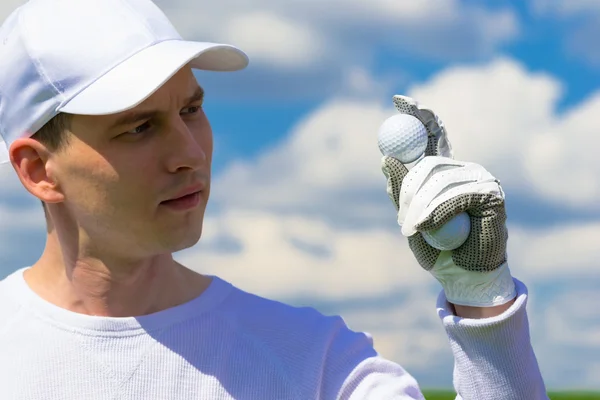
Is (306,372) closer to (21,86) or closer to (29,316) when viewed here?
(29,316)

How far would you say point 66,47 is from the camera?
523cm

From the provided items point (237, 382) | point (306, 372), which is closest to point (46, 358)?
point (237, 382)

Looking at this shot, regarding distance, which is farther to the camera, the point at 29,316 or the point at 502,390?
the point at 29,316

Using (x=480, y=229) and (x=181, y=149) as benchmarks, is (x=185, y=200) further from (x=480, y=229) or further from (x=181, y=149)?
(x=480, y=229)

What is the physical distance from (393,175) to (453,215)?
0.36m

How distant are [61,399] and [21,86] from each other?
1518mm

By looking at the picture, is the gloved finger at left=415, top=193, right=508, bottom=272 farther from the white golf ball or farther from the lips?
the lips

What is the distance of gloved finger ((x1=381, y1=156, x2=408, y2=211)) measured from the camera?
5004 mm

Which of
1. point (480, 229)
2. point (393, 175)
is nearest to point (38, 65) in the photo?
point (393, 175)

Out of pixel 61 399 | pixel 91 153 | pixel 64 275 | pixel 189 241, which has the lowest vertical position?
pixel 61 399

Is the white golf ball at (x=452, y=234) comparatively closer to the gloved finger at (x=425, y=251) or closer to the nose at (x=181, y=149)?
the gloved finger at (x=425, y=251)

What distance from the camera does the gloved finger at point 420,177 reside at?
4.90m

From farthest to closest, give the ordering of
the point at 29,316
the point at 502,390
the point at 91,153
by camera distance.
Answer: the point at 29,316
the point at 91,153
the point at 502,390

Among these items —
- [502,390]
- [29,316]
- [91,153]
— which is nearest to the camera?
[502,390]
